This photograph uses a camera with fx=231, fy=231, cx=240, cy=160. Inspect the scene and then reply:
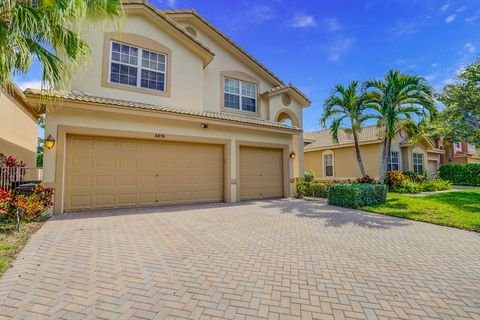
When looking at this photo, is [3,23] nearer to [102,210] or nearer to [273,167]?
[102,210]

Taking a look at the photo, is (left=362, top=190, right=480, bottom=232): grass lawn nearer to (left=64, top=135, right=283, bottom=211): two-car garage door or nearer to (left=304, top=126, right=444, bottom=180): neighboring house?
(left=64, top=135, right=283, bottom=211): two-car garage door

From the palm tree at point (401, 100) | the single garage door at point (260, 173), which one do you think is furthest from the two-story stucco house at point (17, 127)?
the palm tree at point (401, 100)

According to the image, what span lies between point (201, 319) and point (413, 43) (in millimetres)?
17120

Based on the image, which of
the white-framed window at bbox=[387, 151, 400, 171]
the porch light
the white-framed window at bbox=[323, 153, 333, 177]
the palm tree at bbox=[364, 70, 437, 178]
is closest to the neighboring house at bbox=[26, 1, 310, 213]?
the porch light

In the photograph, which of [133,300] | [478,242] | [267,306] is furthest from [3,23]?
[478,242]

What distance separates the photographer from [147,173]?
9641 millimetres

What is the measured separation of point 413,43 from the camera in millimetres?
13266

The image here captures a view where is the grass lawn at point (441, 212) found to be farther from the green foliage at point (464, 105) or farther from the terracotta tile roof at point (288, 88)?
the terracotta tile roof at point (288, 88)

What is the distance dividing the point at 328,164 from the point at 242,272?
65.1 ft

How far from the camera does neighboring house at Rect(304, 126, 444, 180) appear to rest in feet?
61.5

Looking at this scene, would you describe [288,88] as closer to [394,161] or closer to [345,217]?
[345,217]

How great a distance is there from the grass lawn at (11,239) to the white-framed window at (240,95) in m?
10.2

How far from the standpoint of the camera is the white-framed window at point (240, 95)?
14.0 m

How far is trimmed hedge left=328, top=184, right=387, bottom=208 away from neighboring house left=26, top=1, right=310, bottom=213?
3059 millimetres
